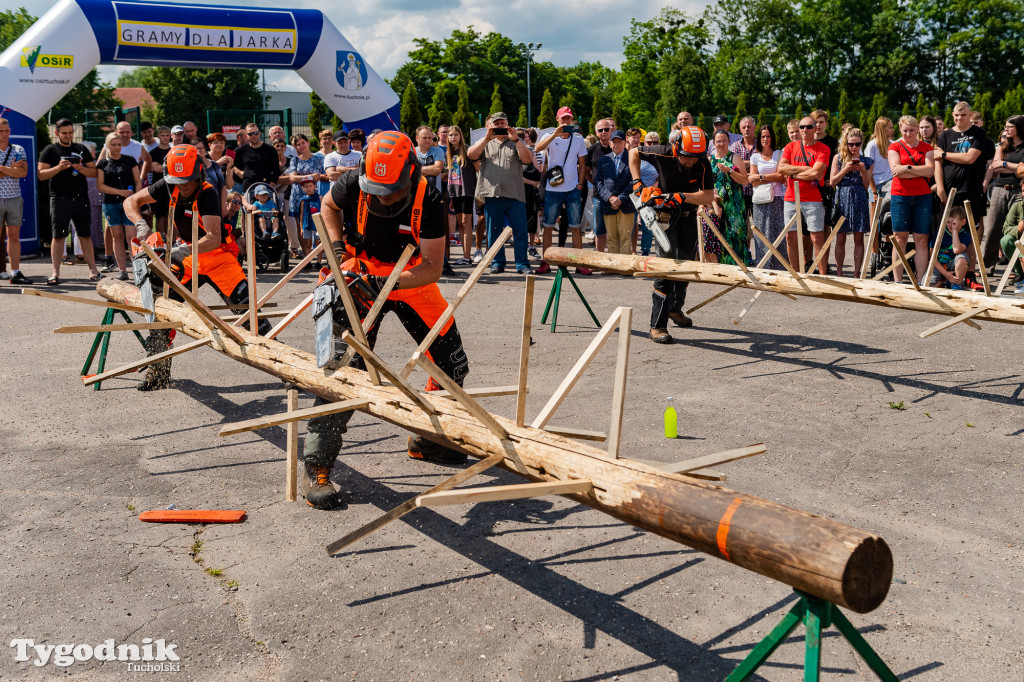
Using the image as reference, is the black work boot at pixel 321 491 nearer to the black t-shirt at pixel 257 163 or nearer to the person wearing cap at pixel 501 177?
the person wearing cap at pixel 501 177

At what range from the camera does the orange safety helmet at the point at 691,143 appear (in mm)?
7758

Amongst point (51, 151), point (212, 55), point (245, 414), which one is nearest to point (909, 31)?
point (212, 55)

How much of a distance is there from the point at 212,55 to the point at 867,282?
1188 centimetres

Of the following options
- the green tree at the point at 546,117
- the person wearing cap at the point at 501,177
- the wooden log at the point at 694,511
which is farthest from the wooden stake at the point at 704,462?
the green tree at the point at 546,117

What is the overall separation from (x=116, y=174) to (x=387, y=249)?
28.6 ft

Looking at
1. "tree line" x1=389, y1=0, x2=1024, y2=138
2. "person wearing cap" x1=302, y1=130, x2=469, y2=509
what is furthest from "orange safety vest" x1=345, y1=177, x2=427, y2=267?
"tree line" x1=389, y1=0, x2=1024, y2=138

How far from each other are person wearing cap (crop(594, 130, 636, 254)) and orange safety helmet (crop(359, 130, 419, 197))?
7.54 m

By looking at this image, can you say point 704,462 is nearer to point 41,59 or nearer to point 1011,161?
point 1011,161

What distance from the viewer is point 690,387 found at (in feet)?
21.1

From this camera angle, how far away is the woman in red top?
916 cm

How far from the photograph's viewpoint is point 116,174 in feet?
39.1

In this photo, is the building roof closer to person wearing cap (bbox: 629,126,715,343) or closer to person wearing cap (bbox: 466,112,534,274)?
person wearing cap (bbox: 466,112,534,274)

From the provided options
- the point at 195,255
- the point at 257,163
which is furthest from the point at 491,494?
the point at 257,163

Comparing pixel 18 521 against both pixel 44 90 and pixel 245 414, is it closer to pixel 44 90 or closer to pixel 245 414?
pixel 245 414
